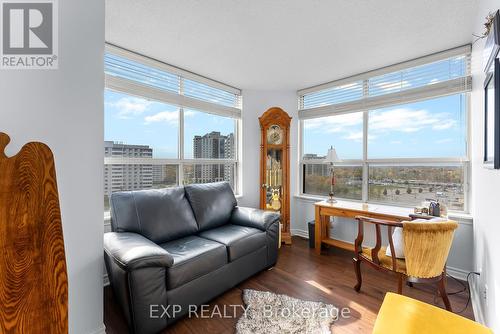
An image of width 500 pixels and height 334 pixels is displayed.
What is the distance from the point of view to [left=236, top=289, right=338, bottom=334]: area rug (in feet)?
5.34

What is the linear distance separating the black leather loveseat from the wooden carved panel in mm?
473

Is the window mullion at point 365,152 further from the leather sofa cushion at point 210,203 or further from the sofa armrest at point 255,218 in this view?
the leather sofa cushion at point 210,203

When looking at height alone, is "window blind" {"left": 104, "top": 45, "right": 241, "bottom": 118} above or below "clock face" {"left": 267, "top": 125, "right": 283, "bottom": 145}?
above

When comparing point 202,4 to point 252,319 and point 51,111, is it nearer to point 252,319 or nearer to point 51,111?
point 51,111

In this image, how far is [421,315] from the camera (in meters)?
1.03

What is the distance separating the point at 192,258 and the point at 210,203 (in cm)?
96

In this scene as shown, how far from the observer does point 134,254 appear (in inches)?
59.9

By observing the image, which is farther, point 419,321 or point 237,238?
point 237,238

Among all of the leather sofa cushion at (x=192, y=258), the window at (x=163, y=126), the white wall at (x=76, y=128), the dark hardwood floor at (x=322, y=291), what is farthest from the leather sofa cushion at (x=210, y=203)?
the white wall at (x=76, y=128)

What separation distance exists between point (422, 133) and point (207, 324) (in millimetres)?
3123

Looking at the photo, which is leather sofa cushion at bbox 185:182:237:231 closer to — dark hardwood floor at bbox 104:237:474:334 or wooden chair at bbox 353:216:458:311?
dark hardwood floor at bbox 104:237:474:334

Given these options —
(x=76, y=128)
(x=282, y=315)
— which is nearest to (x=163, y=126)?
(x=76, y=128)

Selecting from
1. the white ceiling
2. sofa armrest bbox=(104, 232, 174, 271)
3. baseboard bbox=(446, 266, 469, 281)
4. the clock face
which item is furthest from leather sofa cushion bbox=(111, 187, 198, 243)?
baseboard bbox=(446, 266, 469, 281)

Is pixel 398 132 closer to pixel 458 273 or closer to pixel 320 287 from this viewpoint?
pixel 458 273
